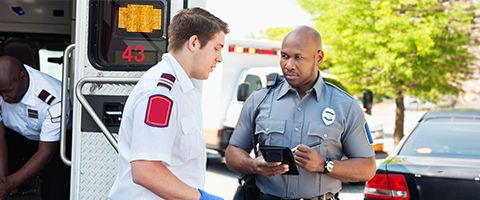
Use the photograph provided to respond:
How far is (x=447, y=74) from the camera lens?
49.0 feet

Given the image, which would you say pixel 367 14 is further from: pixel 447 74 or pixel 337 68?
pixel 447 74

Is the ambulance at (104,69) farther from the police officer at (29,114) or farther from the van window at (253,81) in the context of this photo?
the van window at (253,81)

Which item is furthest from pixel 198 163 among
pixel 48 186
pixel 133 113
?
pixel 48 186

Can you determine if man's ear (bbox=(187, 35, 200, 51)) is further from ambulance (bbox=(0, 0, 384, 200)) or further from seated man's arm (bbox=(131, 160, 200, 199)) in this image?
ambulance (bbox=(0, 0, 384, 200))

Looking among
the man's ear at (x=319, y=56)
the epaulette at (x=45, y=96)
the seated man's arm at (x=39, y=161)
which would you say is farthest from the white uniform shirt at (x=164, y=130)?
the epaulette at (x=45, y=96)

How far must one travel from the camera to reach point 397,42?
13617 mm

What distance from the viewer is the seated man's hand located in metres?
3.00

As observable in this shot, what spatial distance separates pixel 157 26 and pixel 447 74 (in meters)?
12.6

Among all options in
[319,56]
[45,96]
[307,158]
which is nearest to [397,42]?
[45,96]

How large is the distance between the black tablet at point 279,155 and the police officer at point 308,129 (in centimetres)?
9

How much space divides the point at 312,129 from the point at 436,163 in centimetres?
182

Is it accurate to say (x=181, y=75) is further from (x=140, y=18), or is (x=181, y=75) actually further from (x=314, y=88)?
(x=140, y=18)

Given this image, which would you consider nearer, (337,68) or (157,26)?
(157,26)

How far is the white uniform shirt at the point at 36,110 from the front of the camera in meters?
4.02
